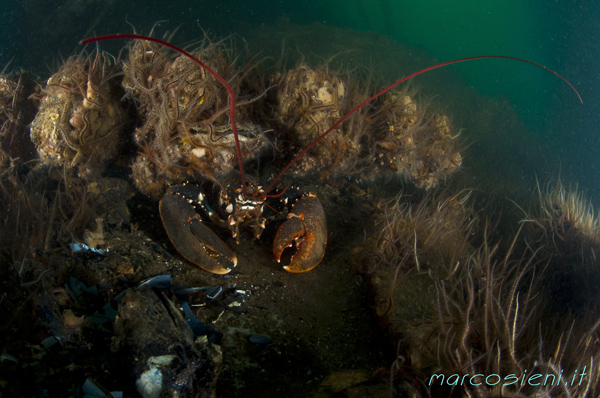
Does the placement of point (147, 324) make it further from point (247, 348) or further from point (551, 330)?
point (551, 330)

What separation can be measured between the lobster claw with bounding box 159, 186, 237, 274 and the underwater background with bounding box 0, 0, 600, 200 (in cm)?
397

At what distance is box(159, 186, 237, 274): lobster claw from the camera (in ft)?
9.83

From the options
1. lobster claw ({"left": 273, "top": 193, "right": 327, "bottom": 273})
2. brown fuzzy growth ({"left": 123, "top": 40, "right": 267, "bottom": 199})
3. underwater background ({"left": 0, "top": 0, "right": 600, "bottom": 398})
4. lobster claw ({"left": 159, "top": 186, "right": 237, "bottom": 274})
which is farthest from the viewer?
brown fuzzy growth ({"left": 123, "top": 40, "right": 267, "bottom": 199})

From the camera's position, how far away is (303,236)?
334cm

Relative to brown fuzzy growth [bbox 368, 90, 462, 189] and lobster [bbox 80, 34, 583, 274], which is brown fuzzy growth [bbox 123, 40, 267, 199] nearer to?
lobster [bbox 80, 34, 583, 274]

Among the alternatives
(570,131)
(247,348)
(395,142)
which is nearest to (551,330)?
(247,348)

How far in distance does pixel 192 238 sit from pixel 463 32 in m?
36.7

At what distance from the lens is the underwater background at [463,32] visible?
8062 mm

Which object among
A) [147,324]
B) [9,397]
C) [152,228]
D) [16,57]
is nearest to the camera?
[9,397]

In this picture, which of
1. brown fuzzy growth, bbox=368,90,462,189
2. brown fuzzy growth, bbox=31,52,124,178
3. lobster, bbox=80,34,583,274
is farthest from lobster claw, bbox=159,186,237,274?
brown fuzzy growth, bbox=368,90,462,189

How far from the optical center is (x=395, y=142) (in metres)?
5.02

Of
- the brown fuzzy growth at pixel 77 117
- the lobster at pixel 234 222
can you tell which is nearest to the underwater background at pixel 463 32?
the brown fuzzy growth at pixel 77 117

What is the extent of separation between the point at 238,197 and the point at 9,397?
7.70ft

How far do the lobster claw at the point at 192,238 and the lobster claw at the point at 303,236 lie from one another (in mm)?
573
